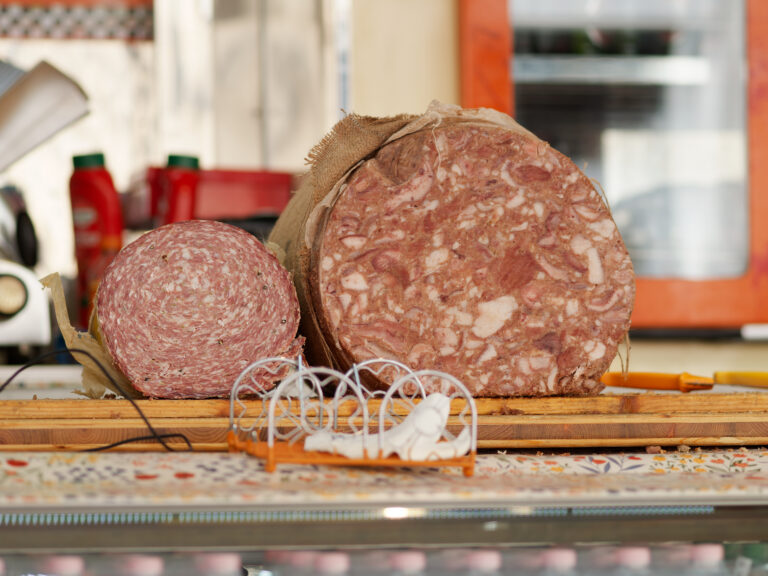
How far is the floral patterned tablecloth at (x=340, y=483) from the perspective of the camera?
0.54 meters

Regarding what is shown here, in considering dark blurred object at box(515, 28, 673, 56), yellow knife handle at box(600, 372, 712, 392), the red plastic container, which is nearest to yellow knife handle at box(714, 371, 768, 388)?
yellow knife handle at box(600, 372, 712, 392)

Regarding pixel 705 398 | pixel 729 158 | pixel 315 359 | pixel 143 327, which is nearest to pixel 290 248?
pixel 315 359

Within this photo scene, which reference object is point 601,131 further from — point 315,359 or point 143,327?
point 143,327

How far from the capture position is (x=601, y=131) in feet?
7.79

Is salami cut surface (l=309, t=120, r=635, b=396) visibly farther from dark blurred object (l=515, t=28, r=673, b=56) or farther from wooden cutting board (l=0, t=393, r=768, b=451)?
dark blurred object (l=515, t=28, r=673, b=56)

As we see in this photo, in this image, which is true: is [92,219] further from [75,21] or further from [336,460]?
[336,460]

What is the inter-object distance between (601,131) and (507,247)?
1.59 meters

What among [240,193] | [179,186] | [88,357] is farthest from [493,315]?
[240,193]

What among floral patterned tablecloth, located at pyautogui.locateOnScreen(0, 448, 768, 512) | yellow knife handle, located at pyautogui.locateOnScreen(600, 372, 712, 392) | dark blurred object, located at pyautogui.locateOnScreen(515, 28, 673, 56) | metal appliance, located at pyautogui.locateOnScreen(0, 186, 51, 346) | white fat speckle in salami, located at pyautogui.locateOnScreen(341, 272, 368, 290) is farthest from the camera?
dark blurred object, located at pyautogui.locateOnScreen(515, 28, 673, 56)

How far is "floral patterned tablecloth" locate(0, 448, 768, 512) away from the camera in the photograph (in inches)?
21.1

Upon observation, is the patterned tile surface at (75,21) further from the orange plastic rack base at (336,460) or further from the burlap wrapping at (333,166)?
the orange plastic rack base at (336,460)

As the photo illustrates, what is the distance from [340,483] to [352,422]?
0.19m

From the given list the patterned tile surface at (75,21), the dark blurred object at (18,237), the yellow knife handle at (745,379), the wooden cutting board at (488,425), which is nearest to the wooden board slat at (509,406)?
the wooden cutting board at (488,425)

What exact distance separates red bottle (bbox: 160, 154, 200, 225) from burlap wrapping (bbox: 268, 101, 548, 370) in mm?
1217
